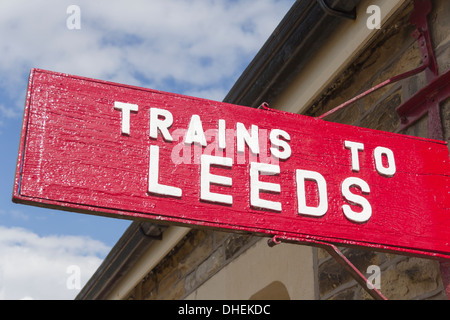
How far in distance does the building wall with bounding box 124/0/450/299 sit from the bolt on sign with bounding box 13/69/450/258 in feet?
1.75

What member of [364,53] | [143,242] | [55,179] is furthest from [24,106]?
[143,242]

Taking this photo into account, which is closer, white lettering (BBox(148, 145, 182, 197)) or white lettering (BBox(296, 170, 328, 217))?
white lettering (BBox(148, 145, 182, 197))

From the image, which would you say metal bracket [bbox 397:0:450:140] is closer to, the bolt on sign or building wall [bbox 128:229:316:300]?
the bolt on sign

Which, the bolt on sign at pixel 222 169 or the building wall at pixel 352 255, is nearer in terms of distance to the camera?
the bolt on sign at pixel 222 169

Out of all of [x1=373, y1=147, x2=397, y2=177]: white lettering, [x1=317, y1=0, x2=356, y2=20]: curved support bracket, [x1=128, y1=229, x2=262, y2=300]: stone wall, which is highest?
[x1=317, y1=0, x2=356, y2=20]: curved support bracket

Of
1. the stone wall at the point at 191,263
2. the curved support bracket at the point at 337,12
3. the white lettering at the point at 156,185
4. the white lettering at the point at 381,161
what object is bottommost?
the white lettering at the point at 156,185

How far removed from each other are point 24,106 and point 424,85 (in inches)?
79.5

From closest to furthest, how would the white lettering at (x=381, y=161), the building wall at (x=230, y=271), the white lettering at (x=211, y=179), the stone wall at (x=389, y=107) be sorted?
the white lettering at (x=211, y=179) → the white lettering at (x=381, y=161) → the stone wall at (x=389, y=107) → the building wall at (x=230, y=271)

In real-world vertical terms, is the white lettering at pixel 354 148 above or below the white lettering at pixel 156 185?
above

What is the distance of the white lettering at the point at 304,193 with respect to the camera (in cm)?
259

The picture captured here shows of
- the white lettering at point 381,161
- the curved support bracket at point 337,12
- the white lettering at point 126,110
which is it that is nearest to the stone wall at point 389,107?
the curved support bracket at point 337,12

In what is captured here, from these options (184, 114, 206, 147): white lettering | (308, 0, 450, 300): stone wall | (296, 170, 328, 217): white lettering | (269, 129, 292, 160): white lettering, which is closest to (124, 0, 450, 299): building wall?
(308, 0, 450, 300): stone wall

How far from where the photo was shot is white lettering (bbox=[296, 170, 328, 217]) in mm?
2592

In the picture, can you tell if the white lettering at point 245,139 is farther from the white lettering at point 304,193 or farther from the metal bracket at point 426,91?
the metal bracket at point 426,91
